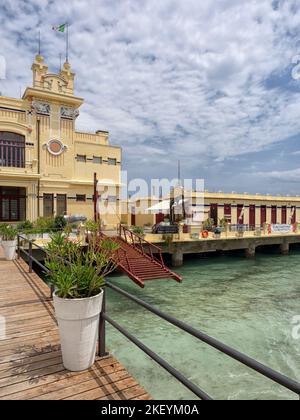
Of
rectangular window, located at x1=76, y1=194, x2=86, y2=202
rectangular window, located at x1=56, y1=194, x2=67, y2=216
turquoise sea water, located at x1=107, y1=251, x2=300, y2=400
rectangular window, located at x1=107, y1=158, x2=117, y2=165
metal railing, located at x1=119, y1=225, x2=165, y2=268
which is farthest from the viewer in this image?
rectangular window, located at x1=107, y1=158, x2=117, y2=165

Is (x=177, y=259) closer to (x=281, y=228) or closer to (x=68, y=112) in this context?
(x=281, y=228)

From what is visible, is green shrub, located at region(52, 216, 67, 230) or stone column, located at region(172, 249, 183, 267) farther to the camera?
green shrub, located at region(52, 216, 67, 230)

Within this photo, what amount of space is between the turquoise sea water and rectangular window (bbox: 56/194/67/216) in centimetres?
1156

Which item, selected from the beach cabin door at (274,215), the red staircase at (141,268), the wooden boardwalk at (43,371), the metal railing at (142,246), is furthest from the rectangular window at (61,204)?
the beach cabin door at (274,215)

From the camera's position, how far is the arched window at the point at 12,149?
21828mm

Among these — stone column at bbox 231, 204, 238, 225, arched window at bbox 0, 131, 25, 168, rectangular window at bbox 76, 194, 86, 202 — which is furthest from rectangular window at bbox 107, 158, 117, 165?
stone column at bbox 231, 204, 238, 225

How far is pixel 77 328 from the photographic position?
10.9 ft

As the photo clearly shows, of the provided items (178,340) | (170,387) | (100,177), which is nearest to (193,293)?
(178,340)

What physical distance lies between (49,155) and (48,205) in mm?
4220

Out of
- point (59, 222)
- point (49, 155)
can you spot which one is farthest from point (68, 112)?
point (59, 222)

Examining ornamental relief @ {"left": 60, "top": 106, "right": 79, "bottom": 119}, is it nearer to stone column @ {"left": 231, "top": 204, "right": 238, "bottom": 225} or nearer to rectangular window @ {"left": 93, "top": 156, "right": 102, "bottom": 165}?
rectangular window @ {"left": 93, "top": 156, "right": 102, "bottom": 165}

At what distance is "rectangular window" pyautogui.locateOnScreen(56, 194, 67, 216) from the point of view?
24128 mm
